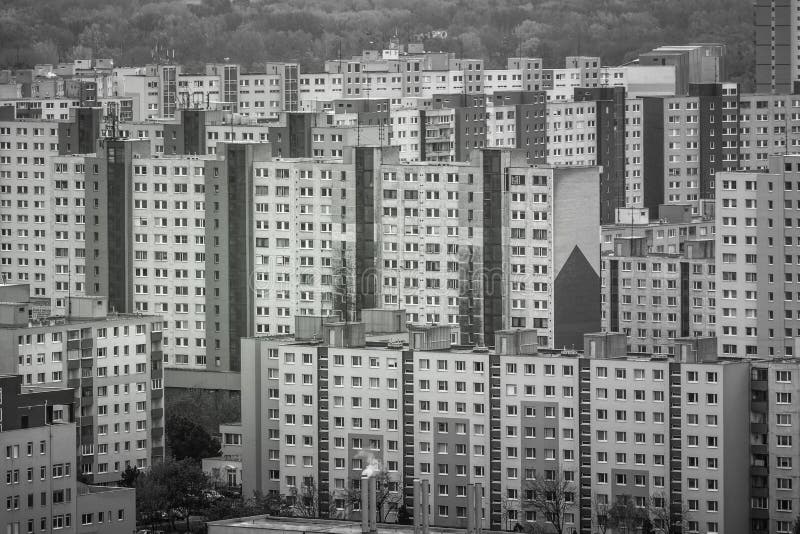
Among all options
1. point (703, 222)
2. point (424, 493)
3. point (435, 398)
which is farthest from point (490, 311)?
point (424, 493)

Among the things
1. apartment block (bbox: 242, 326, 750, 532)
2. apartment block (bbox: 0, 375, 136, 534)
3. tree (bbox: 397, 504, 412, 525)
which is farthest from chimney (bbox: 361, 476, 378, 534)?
apartment block (bbox: 242, 326, 750, 532)

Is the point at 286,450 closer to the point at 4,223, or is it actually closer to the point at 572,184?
the point at 572,184

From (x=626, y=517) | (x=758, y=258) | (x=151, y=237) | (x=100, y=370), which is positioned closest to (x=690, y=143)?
(x=151, y=237)

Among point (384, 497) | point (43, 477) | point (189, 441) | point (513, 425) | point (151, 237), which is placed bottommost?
point (384, 497)

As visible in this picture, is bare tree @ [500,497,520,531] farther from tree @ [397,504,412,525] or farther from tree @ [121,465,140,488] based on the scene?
tree @ [121,465,140,488]

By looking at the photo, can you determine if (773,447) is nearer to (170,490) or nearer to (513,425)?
(513,425)

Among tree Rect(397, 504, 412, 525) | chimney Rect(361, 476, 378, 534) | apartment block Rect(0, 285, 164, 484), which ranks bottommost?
tree Rect(397, 504, 412, 525)
